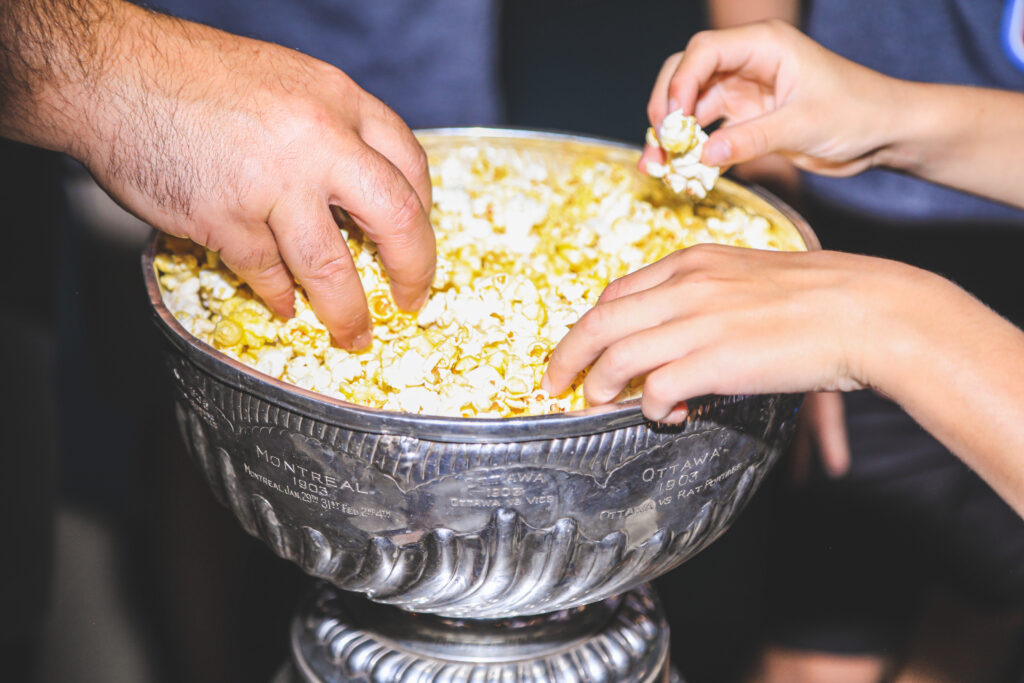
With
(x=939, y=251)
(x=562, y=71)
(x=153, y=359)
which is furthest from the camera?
(x=562, y=71)

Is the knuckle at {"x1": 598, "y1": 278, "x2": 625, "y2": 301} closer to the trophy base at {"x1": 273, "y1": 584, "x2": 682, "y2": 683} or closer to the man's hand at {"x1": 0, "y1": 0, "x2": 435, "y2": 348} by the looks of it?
the man's hand at {"x1": 0, "y1": 0, "x2": 435, "y2": 348}

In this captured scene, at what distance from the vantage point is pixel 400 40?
4.90ft

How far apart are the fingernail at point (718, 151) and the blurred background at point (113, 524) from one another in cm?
102

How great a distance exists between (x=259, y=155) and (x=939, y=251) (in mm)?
1060

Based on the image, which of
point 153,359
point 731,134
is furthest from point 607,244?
point 153,359

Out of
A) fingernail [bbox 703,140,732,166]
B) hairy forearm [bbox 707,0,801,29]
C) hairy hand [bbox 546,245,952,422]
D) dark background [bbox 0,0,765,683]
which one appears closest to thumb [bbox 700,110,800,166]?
fingernail [bbox 703,140,732,166]

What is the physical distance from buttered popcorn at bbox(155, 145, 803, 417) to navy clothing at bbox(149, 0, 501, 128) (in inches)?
22.0

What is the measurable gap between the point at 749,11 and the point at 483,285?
0.96 m

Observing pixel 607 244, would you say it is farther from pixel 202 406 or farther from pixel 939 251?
pixel 939 251

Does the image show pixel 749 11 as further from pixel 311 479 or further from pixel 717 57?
pixel 311 479

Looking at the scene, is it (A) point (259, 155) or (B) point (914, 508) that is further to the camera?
(B) point (914, 508)

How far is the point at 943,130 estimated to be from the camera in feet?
3.39

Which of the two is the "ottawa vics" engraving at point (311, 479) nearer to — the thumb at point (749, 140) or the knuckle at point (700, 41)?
the thumb at point (749, 140)

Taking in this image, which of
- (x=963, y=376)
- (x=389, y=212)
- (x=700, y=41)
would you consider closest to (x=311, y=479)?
(x=389, y=212)
